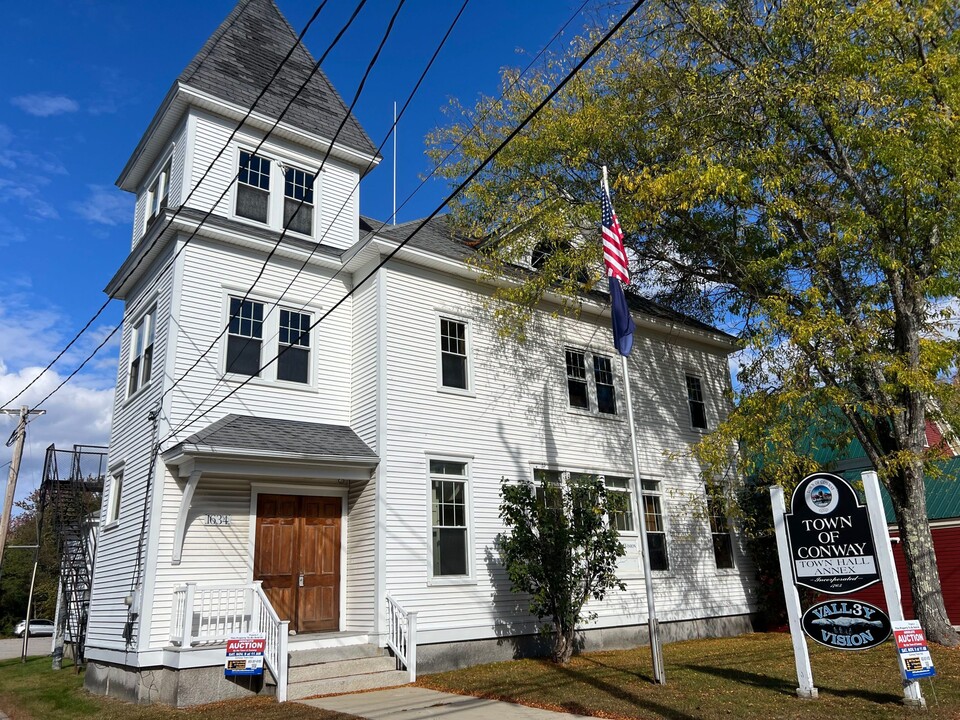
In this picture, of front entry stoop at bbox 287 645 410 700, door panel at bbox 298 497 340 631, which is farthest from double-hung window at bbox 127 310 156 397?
front entry stoop at bbox 287 645 410 700

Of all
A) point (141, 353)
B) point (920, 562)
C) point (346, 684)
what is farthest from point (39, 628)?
point (920, 562)

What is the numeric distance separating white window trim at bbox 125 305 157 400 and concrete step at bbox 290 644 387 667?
221 inches

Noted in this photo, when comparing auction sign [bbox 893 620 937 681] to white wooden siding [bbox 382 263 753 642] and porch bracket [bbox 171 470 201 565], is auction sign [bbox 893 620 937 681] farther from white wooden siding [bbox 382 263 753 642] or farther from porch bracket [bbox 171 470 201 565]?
porch bracket [bbox 171 470 201 565]

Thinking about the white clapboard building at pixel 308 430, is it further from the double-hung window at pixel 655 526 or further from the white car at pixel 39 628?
the white car at pixel 39 628

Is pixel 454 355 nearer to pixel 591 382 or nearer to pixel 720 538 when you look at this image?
pixel 591 382

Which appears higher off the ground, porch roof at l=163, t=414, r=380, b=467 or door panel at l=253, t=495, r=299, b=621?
porch roof at l=163, t=414, r=380, b=467

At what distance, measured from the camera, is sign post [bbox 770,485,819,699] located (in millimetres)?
8133

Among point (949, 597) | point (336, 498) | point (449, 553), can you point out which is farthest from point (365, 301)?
point (949, 597)

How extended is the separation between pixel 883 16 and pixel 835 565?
30.0 ft

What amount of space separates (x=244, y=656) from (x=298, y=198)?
8.96 m

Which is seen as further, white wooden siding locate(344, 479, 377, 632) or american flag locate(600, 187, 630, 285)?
white wooden siding locate(344, 479, 377, 632)

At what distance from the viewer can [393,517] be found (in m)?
12.4

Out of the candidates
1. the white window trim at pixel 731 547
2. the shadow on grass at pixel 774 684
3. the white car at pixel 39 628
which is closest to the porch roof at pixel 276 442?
the shadow on grass at pixel 774 684

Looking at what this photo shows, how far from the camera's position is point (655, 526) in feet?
54.4
